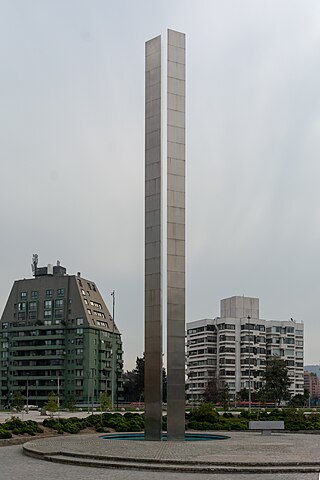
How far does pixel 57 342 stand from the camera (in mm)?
105000

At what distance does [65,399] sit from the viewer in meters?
101

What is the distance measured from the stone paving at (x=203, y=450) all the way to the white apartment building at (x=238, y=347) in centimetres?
9568

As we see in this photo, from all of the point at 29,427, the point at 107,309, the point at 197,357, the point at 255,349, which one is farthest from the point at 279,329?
the point at 29,427

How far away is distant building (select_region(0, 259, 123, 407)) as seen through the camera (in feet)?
336

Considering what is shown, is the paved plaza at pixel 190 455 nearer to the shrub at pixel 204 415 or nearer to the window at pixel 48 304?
the shrub at pixel 204 415

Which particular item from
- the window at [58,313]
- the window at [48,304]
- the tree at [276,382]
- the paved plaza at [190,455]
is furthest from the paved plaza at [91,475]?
the window at [48,304]

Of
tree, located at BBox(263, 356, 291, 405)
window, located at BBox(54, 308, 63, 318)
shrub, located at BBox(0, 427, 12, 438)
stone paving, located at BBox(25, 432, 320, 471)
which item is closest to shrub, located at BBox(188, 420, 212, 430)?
stone paving, located at BBox(25, 432, 320, 471)

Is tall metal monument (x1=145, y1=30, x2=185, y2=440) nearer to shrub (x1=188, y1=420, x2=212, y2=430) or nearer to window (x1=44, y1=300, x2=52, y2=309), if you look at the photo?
shrub (x1=188, y1=420, x2=212, y2=430)

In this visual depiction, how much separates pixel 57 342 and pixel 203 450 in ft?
281

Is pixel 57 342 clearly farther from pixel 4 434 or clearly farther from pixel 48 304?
pixel 4 434

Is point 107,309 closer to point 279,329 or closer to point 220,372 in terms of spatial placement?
point 220,372

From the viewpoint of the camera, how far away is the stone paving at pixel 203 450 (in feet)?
62.0

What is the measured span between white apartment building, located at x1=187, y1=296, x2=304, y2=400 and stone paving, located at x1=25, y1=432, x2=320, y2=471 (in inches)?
3767

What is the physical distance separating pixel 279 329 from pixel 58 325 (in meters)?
44.0
